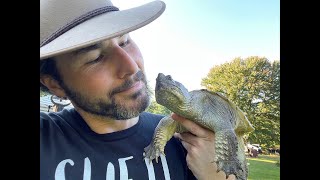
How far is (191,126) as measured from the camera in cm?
124

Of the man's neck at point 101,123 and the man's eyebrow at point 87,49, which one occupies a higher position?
the man's eyebrow at point 87,49

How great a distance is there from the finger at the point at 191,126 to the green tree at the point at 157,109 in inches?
1.6

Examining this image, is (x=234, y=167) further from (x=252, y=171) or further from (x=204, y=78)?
(x=204, y=78)

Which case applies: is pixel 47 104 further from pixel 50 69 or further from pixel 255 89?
pixel 255 89

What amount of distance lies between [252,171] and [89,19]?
2.62 feet

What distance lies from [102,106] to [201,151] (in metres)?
0.36

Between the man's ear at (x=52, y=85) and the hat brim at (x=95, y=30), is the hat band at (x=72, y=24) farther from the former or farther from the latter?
the man's ear at (x=52, y=85)

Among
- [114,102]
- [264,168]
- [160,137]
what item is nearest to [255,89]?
[264,168]

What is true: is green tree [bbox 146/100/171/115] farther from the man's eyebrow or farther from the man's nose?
the man's eyebrow

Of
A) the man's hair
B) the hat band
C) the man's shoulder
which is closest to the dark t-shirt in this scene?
the man's shoulder

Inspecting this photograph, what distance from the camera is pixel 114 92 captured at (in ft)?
3.97

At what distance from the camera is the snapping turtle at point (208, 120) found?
1.15 m

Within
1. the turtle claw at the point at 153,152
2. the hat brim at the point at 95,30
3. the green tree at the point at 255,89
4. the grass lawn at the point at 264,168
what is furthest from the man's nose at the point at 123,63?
the grass lawn at the point at 264,168
